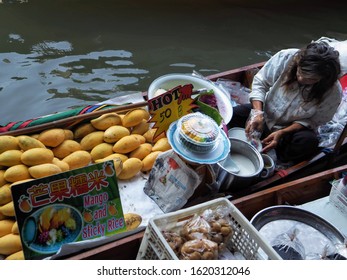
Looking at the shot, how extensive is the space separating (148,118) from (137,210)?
64 cm

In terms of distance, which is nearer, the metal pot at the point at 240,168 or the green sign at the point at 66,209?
the green sign at the point at 66,209

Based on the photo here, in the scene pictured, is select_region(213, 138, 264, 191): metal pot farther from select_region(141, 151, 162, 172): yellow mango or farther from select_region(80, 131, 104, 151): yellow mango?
select_region(80, 131, 104, 151): yellow mango

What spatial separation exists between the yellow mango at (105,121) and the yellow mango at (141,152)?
0.23 m

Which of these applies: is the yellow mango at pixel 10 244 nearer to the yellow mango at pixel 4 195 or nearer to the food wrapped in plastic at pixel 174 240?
the yellow mango at pixel 4 195

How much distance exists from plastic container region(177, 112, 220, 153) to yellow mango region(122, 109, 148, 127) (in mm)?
465

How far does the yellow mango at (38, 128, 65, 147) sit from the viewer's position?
6.96 feet

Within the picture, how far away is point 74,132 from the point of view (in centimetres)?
230

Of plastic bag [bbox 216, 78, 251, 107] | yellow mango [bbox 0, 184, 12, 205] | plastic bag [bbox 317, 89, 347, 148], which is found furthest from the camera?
plastic bag [bbox 216, 78, 251, 107]

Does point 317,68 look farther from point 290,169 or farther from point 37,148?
point 37,148

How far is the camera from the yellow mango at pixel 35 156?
197 centimetres

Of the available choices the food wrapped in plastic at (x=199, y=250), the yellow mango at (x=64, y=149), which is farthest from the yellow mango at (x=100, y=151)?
the food wrapped in plastic at (x=199, y=250)

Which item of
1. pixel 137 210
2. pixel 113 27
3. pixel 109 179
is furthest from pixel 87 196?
pixel 113 27

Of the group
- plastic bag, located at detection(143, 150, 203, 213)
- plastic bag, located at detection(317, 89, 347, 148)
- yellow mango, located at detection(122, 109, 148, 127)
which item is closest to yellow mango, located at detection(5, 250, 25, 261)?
plastic bag, located at detection(143, 150, 203, 213)
